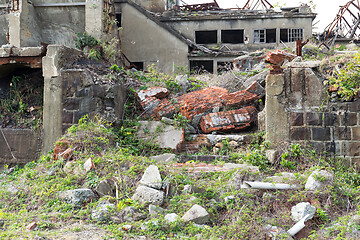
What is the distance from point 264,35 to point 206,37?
9.49 feet

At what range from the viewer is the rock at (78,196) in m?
5.66

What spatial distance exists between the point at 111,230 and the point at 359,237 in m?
3.14

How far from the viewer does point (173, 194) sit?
5824mm

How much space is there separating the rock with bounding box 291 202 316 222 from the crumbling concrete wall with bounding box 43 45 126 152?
4.50m

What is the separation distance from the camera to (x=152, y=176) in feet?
19.5

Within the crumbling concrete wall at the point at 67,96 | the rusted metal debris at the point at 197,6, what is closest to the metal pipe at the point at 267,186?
the crumbling concrete wall at the point at 67,96

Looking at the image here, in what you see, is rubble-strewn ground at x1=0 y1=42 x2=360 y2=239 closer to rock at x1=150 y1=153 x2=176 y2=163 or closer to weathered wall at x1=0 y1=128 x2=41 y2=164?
rock at x1=150 y1=153 x2=176 y2=163

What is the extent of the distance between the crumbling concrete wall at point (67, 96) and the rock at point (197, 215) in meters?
3.72

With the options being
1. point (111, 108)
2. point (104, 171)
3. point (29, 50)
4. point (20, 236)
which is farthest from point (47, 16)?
point (20, 236)

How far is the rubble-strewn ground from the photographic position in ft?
16.4

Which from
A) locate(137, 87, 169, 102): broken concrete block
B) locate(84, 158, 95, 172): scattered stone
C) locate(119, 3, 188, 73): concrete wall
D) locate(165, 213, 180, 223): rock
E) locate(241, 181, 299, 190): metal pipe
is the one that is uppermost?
locate(119, 3, 188, 73): concrete wall

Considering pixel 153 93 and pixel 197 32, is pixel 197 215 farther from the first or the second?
Answer: pixel 197 32

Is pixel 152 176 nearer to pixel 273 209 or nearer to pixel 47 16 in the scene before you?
pixel 273 209

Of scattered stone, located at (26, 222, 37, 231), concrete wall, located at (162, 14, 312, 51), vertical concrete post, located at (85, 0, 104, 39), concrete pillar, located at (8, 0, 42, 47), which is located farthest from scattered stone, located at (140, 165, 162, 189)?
concrete wall, located at (162, 14, 312, 51)
